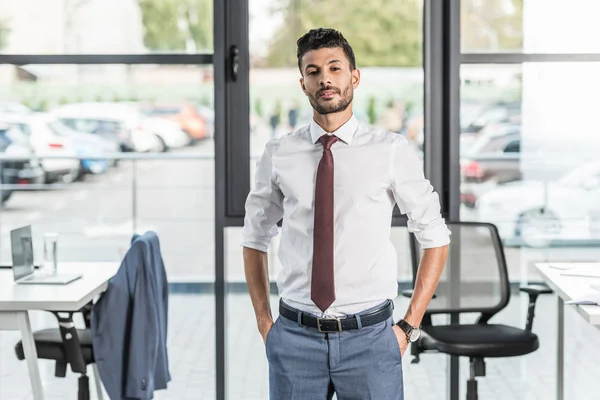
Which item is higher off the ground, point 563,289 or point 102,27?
point 102,27

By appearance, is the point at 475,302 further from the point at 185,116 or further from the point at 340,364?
the point at 340,364

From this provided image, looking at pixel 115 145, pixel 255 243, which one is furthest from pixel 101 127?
pixel 255 243

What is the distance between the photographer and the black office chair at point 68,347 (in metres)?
3.40

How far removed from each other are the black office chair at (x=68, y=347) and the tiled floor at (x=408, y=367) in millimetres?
510

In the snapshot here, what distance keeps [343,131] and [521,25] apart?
5.96 ft

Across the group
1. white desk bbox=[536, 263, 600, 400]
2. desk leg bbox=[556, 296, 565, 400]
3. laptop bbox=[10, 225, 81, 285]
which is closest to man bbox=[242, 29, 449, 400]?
white desk bbox=[536, 263, 600, 400]

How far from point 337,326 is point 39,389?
1630 mm

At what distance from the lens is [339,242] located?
2381mm

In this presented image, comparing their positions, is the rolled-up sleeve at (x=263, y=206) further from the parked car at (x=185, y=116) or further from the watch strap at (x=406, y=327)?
the parked car at (x=185, y=116)

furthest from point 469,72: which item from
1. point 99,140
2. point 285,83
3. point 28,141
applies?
point 28,141

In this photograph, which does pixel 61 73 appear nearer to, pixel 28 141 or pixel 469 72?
pixel 28 141

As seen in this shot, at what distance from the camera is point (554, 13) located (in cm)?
392

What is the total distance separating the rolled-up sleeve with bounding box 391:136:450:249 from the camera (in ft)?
8.02

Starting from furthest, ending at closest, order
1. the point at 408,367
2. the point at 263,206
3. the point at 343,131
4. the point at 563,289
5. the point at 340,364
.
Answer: the point at 408,367, the point at 563,289, the point at 263,206, the point at 343,131, the point at 340,364
